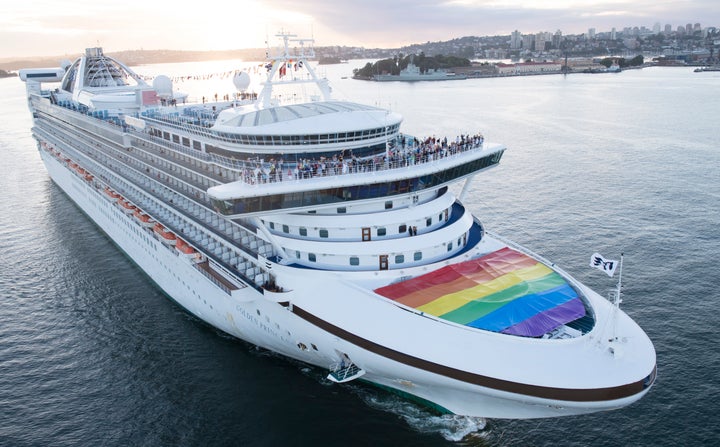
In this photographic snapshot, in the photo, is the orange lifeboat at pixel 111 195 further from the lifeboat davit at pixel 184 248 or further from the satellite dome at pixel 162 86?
the satellite dome at pixel 162 86

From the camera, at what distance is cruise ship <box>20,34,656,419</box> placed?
1788 cm

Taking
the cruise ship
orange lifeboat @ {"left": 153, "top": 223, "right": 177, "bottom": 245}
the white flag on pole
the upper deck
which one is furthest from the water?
Result: the upper deck

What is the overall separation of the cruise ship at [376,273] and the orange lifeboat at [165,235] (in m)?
0.13

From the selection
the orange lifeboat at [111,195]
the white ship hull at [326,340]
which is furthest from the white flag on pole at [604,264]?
the orange lifeboat at [111,195]

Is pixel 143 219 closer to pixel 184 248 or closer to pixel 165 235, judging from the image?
pixel 165 235

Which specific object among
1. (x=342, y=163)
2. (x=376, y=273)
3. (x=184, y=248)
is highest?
(x=342, y=163)

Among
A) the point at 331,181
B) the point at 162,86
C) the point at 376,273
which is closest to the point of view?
the point at 331,181

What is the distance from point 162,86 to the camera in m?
47.2

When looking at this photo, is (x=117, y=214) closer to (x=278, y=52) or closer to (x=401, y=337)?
(x=278, y=52)

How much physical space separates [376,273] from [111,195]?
25.8 meters

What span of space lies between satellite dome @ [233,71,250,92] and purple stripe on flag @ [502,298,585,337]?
98.2ft

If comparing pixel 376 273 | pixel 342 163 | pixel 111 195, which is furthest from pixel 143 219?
pixel 376 273

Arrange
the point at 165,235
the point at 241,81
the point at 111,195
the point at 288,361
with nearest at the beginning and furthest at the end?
the point at 288,361
the point at 165,235
the point at 111,195
the point at 241,81

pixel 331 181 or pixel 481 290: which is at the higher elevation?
pixel 331 181
